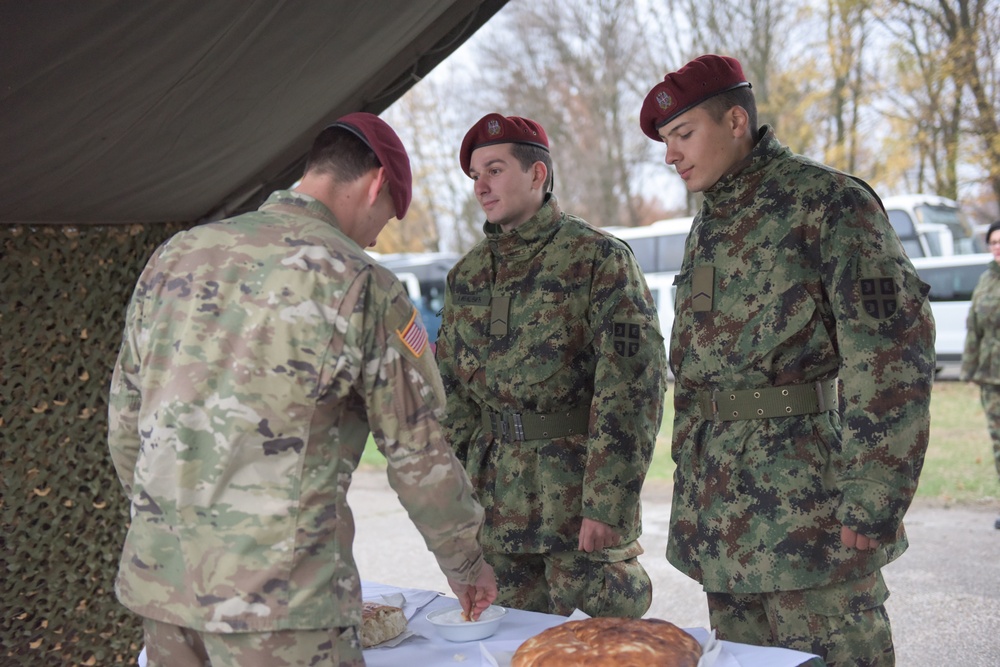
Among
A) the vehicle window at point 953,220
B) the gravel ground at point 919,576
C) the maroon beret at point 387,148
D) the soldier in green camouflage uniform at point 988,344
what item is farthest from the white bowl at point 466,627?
the vehicle window at point 953,220

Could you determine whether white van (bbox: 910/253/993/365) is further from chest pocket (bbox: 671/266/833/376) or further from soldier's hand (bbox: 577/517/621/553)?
chest pocket (bbox: 671/266/833/376)

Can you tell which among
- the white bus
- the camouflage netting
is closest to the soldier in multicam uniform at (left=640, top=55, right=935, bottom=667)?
the camouflage netting

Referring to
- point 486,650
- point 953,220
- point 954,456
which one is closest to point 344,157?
point 486,650

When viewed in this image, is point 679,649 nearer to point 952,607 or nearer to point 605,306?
point 605,306

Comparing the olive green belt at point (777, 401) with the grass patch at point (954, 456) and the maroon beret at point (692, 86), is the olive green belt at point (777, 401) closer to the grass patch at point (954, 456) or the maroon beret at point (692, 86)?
the maroon beret at point (692, 86)

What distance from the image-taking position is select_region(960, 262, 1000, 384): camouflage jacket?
677 cm

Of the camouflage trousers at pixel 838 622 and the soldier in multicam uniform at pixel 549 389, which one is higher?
the soldier in multicam uniform at pixel 549 389

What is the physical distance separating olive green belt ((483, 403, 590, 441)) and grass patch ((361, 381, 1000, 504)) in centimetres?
527

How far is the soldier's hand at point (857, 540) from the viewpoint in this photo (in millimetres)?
2227

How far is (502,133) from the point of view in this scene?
122 inches

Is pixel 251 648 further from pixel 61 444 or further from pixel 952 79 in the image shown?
pixel 952 79

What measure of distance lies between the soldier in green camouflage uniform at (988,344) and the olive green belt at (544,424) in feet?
15.5

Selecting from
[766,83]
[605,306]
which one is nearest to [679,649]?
[605,306]

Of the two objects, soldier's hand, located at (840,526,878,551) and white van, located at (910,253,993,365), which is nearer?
soldier's hand, located at (840,526,878,551)
